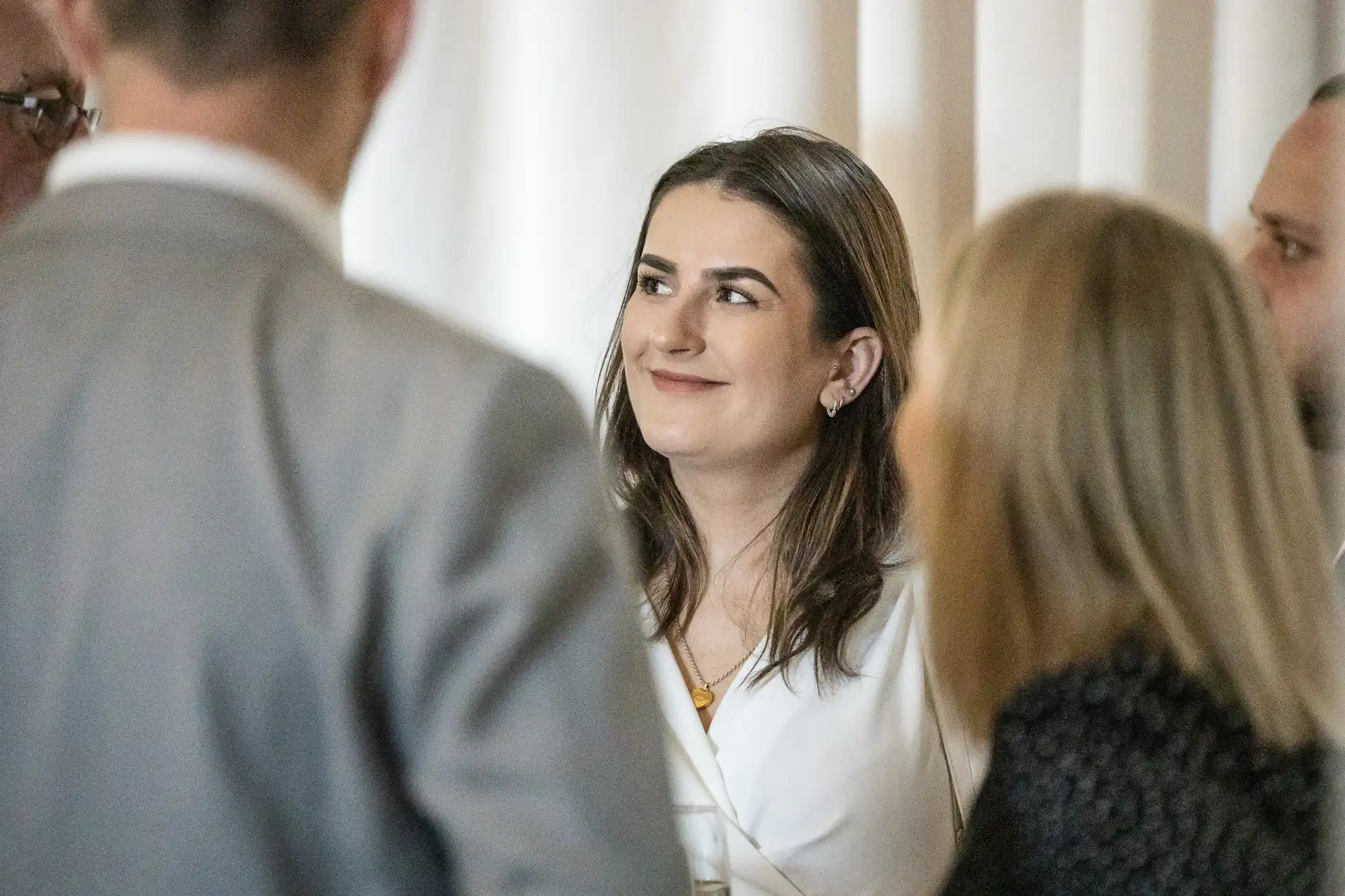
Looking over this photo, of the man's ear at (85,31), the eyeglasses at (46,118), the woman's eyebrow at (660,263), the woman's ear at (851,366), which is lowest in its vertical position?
the woman's ear at (851,366)

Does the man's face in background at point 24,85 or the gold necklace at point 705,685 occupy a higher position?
the man's face in background at point 24,85

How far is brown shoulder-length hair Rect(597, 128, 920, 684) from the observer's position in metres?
1.59

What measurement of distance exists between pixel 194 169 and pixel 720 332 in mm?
977

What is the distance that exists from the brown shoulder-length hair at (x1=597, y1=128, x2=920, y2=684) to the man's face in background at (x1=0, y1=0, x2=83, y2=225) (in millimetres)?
683

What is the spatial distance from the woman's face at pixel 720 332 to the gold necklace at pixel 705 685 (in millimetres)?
240

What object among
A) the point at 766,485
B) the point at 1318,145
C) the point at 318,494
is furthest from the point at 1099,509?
the point at 1318,145

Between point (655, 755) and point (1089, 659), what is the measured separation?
1.20 feet

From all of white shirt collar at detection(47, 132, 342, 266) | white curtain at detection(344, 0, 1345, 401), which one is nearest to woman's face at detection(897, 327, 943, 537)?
white shirt collar at detection(47, 132, 342, 266)

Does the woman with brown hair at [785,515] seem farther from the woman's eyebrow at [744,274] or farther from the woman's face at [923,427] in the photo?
the woman's face at [923,427]

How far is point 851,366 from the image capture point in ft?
5.46

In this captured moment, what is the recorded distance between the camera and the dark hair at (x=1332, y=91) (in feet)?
5.32

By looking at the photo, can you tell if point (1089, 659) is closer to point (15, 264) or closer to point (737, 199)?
point (15, 264)

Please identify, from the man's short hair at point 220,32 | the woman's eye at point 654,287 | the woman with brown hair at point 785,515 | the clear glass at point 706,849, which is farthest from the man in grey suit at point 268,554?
the woman's eye at point 654,287

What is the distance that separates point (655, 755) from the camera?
67 cm
